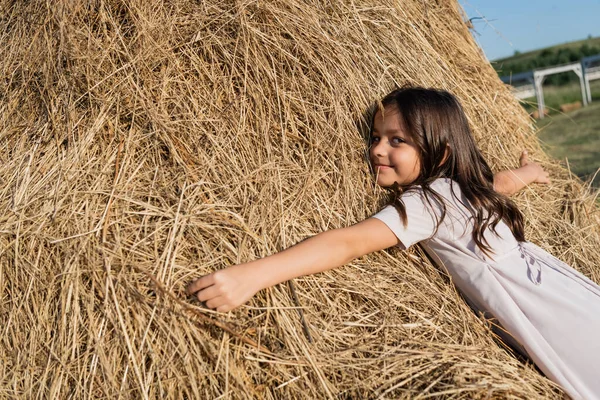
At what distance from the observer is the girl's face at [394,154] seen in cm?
229

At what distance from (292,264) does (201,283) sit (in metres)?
0.27

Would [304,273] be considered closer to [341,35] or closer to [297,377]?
[297,377]

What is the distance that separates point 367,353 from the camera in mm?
1856

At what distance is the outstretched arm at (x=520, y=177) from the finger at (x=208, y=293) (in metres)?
1.42

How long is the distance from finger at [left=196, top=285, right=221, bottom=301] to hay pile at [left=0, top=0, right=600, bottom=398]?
1.7 inches

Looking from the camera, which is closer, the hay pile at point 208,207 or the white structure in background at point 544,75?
the hay pile at point 208,207

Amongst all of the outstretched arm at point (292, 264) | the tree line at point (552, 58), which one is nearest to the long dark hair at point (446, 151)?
the outstretched arm at point (292, 264)

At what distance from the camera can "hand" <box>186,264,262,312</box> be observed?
1.73 meters

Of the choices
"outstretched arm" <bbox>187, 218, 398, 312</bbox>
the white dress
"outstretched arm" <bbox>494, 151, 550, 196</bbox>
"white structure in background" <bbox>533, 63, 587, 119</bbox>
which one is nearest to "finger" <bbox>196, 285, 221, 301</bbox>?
"outstretched arm" <bbox>187, 218, 398, 312</bbox>

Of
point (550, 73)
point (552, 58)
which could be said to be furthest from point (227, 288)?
point (552, 58)

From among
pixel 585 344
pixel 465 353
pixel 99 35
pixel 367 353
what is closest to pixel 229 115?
pixel 99 35

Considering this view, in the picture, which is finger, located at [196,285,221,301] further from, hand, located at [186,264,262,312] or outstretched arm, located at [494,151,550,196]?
outstretched arm, located at [494,151,550,196]

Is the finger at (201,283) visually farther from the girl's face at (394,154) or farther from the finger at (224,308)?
the girl's face at (394,154)

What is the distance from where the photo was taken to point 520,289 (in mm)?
2109
